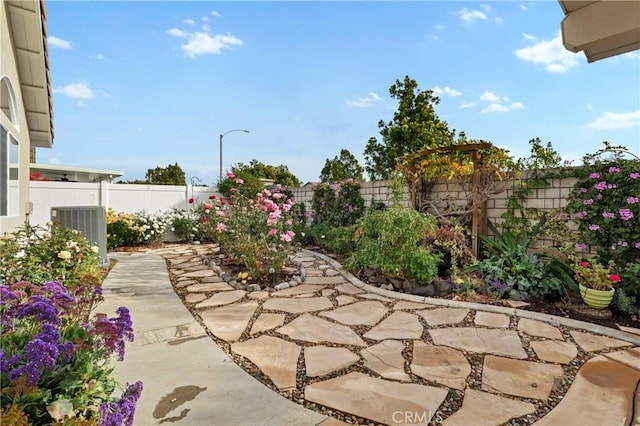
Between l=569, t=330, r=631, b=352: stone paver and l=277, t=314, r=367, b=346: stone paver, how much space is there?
67.4 inches

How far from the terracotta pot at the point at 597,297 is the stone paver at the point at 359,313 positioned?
6.69 ft

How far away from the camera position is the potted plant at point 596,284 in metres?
3.15

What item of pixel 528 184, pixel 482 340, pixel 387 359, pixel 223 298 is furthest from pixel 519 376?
pixel 528 184

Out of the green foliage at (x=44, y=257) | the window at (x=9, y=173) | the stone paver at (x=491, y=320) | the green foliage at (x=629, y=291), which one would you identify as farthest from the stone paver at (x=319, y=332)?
the window at (x=9, y=173)

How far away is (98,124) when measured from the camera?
23.3 feet

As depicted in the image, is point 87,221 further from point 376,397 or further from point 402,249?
point 376,397

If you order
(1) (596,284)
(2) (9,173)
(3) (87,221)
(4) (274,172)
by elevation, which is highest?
(4) (274,172)

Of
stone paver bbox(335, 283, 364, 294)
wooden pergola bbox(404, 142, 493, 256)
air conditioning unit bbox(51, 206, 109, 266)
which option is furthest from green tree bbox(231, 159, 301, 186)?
stone paver bbox(335, 283, 364, 294)

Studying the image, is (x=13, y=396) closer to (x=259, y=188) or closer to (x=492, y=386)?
(x=492, y=386)

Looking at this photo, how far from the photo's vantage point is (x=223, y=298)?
362 centimetres

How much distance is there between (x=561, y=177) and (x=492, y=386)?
337 centimetres

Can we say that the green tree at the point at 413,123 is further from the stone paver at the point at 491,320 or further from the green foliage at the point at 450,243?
the stone paver at the point at 491,320

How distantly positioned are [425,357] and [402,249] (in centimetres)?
195

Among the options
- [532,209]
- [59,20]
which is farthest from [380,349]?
[59,20]
